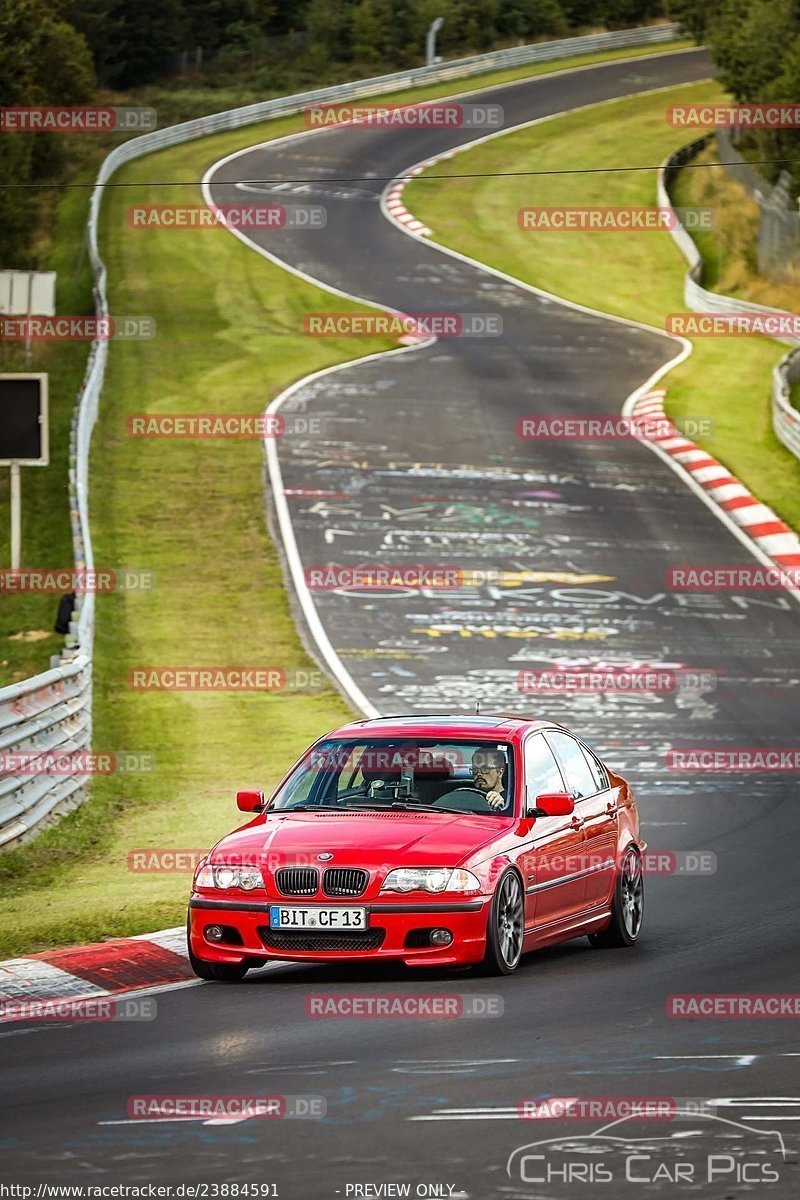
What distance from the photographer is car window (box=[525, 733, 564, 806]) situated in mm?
10984

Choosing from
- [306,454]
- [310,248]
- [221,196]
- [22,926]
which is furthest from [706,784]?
[221,196]

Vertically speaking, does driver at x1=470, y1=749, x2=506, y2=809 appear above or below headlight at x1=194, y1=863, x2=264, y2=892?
above

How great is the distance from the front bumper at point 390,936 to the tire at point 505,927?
0.06m

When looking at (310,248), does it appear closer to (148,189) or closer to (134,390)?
(148,189)

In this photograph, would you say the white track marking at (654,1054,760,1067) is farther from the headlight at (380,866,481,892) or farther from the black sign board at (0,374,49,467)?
the black sign board at (0,374,49,467)

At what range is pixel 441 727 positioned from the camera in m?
11.1

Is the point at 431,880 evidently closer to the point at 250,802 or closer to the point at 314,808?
the point at 314,808

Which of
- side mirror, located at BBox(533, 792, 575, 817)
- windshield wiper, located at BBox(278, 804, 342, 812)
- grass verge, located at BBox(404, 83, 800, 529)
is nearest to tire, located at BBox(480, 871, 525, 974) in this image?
side mirror, located at BBox(533, 792, 575, 817)

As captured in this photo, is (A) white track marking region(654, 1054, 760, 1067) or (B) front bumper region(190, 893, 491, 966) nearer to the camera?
(A) white track marking region(654, 1054, 760, 1067)

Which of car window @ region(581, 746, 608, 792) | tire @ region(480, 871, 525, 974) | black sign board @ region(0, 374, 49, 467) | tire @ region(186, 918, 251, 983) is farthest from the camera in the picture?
black sign board @ region(0, 374, 49, 467)

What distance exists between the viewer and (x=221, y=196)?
59000 mm

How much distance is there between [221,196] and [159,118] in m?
15.4

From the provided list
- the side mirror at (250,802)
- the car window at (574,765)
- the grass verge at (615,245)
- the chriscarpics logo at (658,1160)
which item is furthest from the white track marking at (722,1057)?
the grass verge at (615,245)

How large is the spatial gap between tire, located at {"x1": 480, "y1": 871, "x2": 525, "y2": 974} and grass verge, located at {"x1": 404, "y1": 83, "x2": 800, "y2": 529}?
20.9 m
